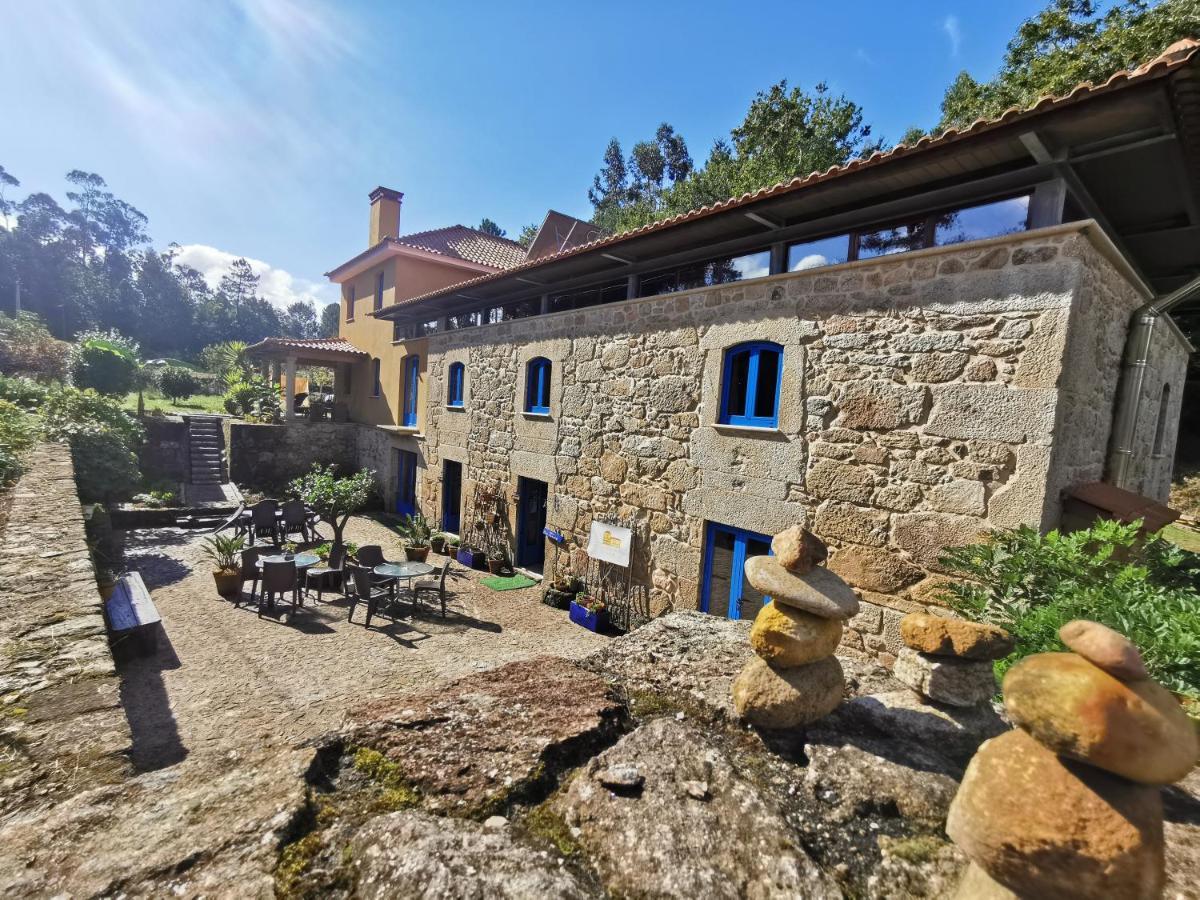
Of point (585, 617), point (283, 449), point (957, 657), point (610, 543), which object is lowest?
point (585, 617)

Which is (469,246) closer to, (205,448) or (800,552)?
(205,448)

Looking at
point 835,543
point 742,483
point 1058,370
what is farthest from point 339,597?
point 1058,370

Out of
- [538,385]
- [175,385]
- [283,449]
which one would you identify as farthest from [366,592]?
[175,385]

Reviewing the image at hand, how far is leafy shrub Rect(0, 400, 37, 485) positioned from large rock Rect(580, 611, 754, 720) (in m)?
8.46

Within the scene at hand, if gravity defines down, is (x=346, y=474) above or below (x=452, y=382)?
below

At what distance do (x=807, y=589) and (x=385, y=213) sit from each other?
2243 cm

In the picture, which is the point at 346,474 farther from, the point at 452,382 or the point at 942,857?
the point at 942,857

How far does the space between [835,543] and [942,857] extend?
4.53m

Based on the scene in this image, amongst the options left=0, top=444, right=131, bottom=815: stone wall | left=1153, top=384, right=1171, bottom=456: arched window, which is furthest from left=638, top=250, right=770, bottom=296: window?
left=0, top=444, right=131, bottom=815: stone wall

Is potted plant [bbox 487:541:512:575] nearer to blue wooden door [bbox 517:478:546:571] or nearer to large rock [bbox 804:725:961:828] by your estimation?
blue wooden door [bbox 517:478:546:571]

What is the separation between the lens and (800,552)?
2521mm

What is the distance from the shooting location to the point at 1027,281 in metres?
4.73

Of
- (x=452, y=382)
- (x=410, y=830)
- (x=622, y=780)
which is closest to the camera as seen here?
(x=410, y=830)

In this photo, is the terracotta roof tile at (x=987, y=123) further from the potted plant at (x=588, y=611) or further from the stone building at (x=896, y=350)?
the potted plant at (x=588, y=611)
